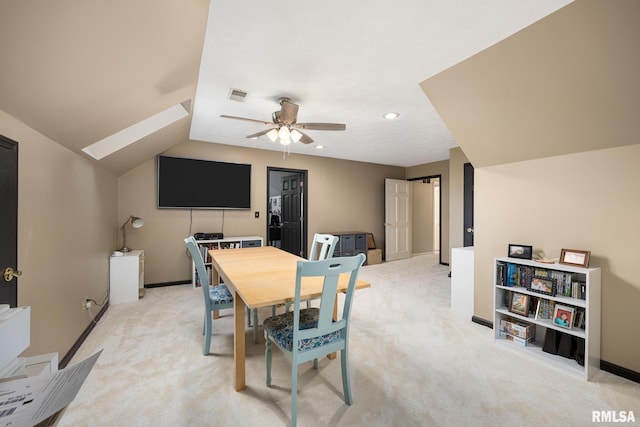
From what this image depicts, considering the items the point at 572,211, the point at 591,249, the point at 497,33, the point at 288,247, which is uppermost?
the point at 497,33

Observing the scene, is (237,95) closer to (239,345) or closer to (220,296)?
(220,296)

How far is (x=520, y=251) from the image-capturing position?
101 inches

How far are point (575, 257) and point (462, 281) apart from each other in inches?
46.6

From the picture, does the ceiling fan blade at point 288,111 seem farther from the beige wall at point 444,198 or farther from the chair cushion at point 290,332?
the beige wall at point 444,198

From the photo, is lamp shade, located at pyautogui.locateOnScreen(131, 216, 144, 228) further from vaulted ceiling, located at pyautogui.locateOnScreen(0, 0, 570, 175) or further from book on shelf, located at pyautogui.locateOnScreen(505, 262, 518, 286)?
book on shelf, located at pyautogui.locateOnScreen(505, 262, 518, 286)

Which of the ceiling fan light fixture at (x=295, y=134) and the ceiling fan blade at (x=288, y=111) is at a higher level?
the ceiling fan blade at (x=288, y=111)

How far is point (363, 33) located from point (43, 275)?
2709 mm

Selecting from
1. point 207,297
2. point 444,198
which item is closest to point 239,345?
point 207,297

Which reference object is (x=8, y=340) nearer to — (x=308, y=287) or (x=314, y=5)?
(x=308, y=287)

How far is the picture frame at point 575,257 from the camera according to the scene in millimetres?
2137

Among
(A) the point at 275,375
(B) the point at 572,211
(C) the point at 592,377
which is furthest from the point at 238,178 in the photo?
(C) the point at 592,377

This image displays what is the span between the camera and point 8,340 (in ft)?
3.01

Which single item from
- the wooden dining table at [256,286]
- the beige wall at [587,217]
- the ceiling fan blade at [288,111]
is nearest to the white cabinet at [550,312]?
the beige wall at [587,217]

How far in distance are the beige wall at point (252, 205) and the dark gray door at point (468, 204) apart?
2.22 metres
